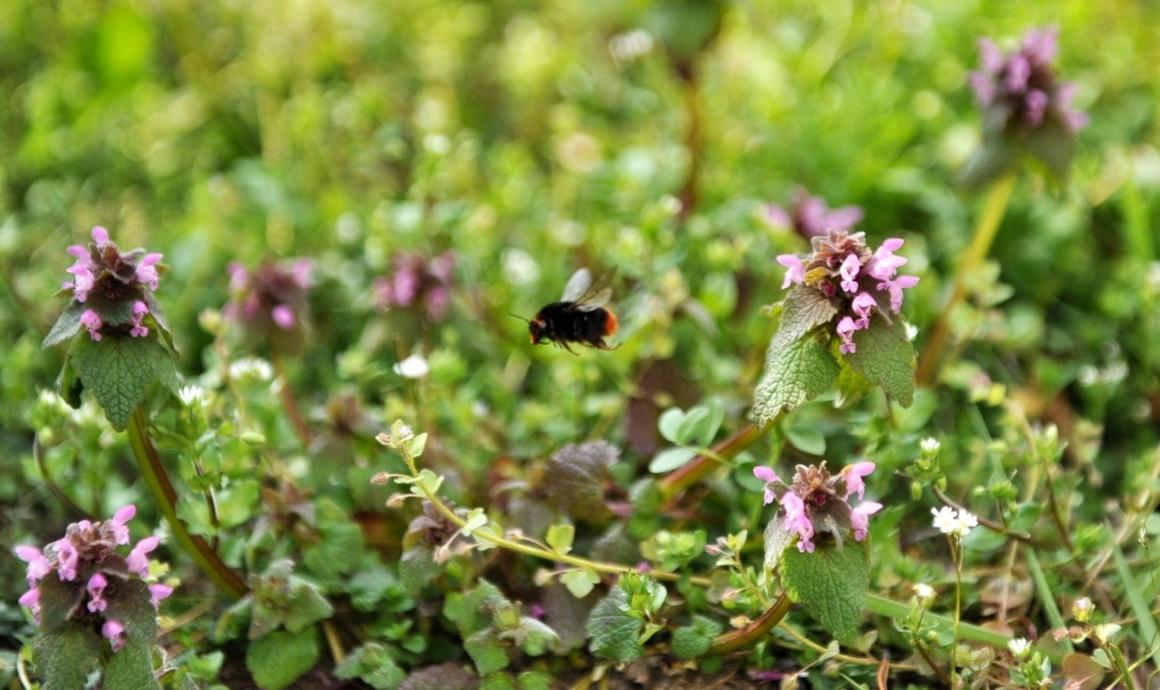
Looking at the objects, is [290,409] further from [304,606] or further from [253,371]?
[304,606]

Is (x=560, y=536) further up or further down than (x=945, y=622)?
further up

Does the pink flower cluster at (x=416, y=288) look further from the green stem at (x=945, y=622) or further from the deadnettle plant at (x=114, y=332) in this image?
the green stem at (x=945, y=622)

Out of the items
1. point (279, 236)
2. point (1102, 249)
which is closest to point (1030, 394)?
point (1102, 249)

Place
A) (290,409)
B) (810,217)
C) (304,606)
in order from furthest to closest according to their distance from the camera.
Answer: (810,217)
(290,409)
(304,606)

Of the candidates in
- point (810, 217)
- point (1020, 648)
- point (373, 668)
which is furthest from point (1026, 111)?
point (373, 668)

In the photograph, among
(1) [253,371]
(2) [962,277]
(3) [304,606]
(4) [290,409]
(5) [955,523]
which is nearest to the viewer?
(5) [955,523]
